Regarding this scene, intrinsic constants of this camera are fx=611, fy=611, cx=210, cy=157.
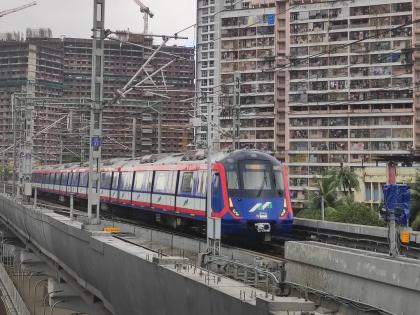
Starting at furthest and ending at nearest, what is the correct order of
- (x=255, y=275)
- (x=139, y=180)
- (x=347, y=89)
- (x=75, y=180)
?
(x=347, y=89)
(x=75, y=180)
(x=139, y=180)
(x=255, y=275)

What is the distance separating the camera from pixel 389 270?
974 centimetres

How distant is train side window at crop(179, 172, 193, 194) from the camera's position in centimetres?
2069

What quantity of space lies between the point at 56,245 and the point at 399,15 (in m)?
61.4

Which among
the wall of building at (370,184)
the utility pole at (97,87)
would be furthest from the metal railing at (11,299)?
the wall of building at (370,184)

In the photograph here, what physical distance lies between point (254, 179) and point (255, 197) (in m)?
0.59

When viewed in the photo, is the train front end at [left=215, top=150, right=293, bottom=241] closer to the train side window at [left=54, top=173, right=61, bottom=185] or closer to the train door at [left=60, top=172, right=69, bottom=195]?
the train door at [left=60, top=172, right=69, bottom=195]

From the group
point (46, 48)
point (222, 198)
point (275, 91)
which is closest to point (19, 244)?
point (46, 48)

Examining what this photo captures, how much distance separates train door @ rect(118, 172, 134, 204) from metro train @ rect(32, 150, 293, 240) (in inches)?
61.9

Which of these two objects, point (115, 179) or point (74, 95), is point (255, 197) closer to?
point (115, 179)

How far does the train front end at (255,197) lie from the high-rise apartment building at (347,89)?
53452 mm

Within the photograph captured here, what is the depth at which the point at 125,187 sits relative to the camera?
96.0 ft

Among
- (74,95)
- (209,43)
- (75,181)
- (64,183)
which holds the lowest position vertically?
(64,183)

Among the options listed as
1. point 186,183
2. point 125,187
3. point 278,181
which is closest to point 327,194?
point 125,187

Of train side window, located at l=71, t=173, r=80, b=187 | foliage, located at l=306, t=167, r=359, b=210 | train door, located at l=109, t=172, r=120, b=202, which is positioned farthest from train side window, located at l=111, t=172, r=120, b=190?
foliage, located at l=306, t=167, r=359, b=210
